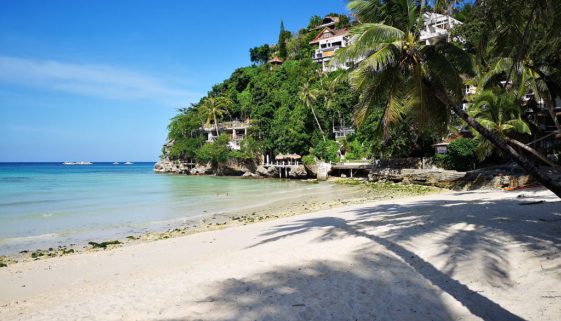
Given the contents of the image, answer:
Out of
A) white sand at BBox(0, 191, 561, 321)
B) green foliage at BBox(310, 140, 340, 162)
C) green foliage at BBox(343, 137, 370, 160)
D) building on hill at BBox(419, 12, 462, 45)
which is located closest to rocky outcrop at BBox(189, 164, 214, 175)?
green foliage at BBox(310, 140, 340, 162)

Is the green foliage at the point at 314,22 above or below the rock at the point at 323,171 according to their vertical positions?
above

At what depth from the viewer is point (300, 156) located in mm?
45156

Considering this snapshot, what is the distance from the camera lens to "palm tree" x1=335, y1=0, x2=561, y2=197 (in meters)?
8.91

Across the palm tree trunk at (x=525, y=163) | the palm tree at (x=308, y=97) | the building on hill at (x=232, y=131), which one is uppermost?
the palm tree at (x=308, y=97)

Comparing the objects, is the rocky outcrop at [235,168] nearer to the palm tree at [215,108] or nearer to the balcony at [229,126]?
the balcony at [229,126]

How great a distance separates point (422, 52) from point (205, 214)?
1293 cm

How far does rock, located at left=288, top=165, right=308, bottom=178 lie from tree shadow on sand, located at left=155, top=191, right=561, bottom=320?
33519 millimetres

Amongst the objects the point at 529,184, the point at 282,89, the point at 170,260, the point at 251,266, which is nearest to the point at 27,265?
the point at 170,260

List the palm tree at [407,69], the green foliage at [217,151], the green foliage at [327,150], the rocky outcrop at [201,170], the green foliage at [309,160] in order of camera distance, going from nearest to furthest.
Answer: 1. the palm tree at [407,69]
2. the green foliage at [327,150]
3. the green foliage at [309,160]
4. the green foliage at [217,151]
5. the rocky outcrop at [201,170]

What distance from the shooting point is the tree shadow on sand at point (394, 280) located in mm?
4945

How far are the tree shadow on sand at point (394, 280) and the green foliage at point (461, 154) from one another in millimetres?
18966

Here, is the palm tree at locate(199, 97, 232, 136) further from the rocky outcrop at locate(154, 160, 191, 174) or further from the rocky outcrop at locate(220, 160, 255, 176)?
the rocky outcrop at locate(154, 160, 191, 174)

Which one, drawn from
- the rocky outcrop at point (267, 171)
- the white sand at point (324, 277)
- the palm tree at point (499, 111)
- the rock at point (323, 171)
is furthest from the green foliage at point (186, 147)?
the white sand at point (324, 277)

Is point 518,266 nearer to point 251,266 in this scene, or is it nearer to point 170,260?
point 251,266
